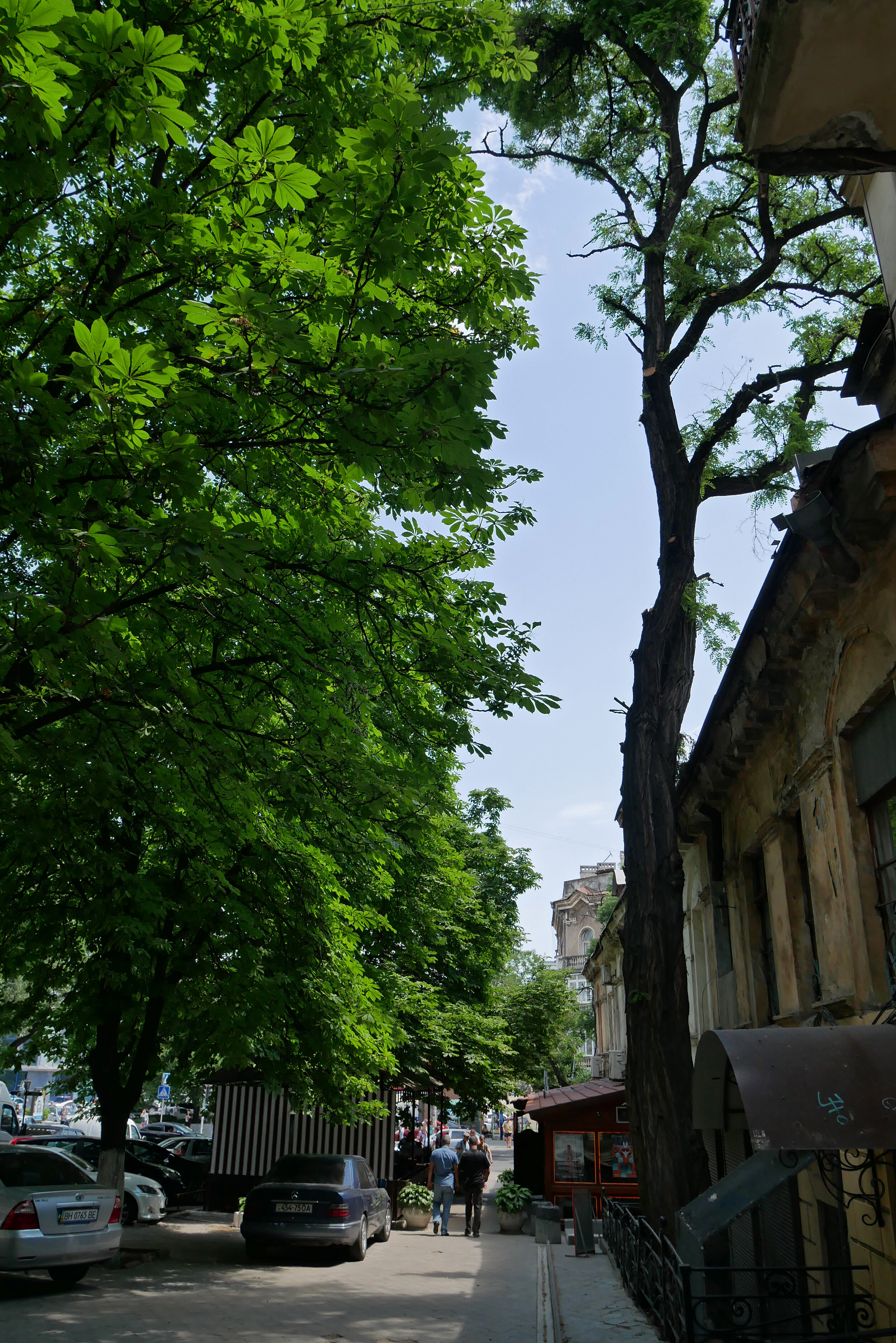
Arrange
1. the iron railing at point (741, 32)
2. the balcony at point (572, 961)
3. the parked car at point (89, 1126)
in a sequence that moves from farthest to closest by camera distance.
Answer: the balcony at point (572, 961) → the parked car at point (89, 1126) → the iron railing at point (741, 32)

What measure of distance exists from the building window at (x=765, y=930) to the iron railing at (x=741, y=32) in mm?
7394

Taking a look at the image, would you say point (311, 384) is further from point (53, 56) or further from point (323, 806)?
point (323, 806)

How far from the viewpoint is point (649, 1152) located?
9328 mm

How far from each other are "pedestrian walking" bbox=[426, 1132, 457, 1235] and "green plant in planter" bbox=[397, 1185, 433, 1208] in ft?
0.93

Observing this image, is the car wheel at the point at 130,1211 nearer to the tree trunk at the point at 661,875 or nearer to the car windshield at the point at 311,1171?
the car windshield at the point at 311,1171

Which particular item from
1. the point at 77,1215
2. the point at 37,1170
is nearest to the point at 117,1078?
the point at 37,1170

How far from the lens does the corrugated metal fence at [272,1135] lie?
20.1 meters

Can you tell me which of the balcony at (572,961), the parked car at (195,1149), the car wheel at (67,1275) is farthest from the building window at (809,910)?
the balcony at (572,961)

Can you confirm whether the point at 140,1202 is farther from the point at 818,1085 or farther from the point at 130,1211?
the point at 818,1085

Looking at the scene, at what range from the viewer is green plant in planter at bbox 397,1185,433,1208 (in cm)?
2053

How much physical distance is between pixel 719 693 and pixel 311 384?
6027mm

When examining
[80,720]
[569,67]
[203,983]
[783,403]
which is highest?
[569,67]

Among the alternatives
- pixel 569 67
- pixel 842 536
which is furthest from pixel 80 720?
pixel 569 67

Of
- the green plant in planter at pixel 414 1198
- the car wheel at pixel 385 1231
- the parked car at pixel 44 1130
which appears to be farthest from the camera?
the parked car at pixel 44 1130
